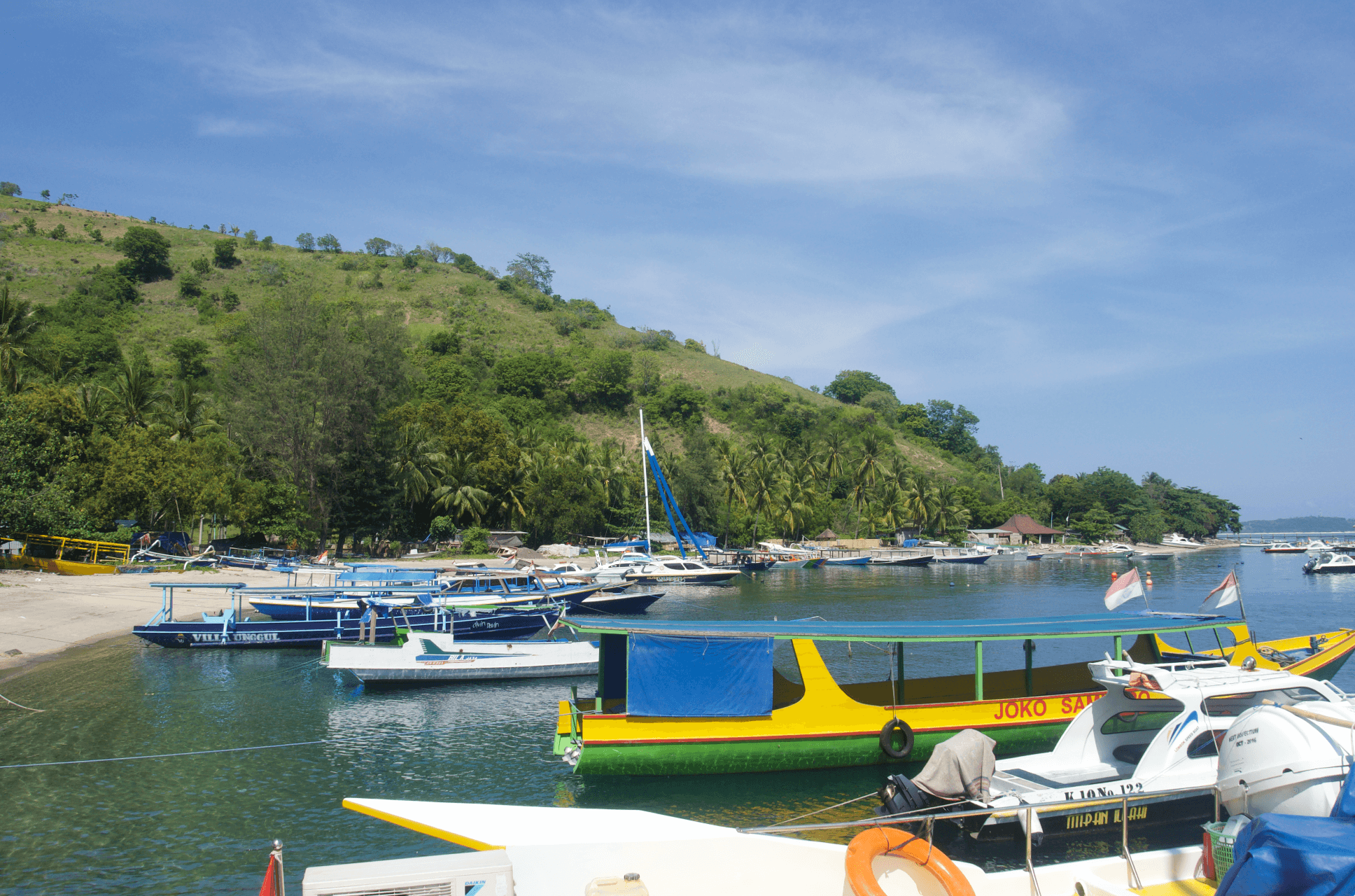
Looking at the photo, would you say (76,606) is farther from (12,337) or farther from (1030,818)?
(1030,818)

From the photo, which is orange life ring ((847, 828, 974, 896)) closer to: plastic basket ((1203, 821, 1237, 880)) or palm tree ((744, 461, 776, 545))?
plastic basket ((1203, 821, 1237, 880))

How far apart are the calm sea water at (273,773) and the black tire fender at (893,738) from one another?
85 cm

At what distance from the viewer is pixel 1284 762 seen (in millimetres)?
8312

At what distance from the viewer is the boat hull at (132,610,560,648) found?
28.7 meters

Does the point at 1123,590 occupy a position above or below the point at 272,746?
above

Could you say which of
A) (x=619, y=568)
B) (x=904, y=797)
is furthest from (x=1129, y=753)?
(x=619, y=568)

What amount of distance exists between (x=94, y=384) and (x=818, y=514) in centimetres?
7158

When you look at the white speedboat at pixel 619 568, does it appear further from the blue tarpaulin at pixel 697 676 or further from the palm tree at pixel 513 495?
the blue tarpaulin at pixel 697 676

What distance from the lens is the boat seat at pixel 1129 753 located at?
42.5ft

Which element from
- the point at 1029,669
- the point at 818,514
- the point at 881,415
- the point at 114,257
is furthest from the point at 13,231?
the point at 1029,669

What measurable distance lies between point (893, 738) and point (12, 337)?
61825 millimetres

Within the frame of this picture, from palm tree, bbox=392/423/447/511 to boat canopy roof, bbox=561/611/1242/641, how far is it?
52029 mm

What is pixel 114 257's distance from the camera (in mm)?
124688

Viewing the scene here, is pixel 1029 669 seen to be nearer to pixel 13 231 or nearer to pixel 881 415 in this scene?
pixel 881 415
